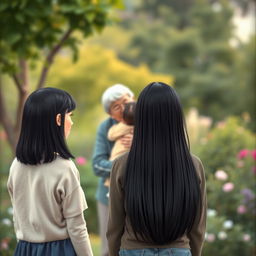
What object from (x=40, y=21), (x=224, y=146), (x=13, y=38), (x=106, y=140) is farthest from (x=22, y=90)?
(x=224, y=146)

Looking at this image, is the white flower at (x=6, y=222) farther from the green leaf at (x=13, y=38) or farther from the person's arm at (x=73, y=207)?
the person's arm at (x=73, y=207)

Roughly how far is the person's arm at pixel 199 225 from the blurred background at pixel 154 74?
2.79m

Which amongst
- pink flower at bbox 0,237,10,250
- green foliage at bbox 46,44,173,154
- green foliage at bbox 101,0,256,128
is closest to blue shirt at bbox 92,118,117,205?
pink flower at bbox 0,237,10,250

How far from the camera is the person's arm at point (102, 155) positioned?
445cm

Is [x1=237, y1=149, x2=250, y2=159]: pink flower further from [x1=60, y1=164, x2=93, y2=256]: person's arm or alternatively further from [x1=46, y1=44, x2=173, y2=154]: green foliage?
[x1=46, y1=44, x2=173, y2=154]: green foliage

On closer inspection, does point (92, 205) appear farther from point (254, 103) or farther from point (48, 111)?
point (254, 103)

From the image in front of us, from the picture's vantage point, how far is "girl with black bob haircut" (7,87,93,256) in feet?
9.98

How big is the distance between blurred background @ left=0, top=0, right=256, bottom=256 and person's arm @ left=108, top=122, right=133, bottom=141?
144cm

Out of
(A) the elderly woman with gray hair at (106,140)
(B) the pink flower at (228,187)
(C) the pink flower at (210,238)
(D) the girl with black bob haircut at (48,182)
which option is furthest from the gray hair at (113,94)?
(B) the pink flower at (228,187)

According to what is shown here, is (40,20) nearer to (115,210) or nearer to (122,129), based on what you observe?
(122,129)

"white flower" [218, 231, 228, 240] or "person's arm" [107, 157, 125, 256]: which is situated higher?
"person's arm" [107, 157, 125, 256]

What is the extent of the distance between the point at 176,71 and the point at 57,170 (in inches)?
848

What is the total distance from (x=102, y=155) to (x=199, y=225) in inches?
64.3

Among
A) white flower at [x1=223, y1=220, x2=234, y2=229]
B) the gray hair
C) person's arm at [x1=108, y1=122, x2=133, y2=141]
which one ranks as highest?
the gray hair
